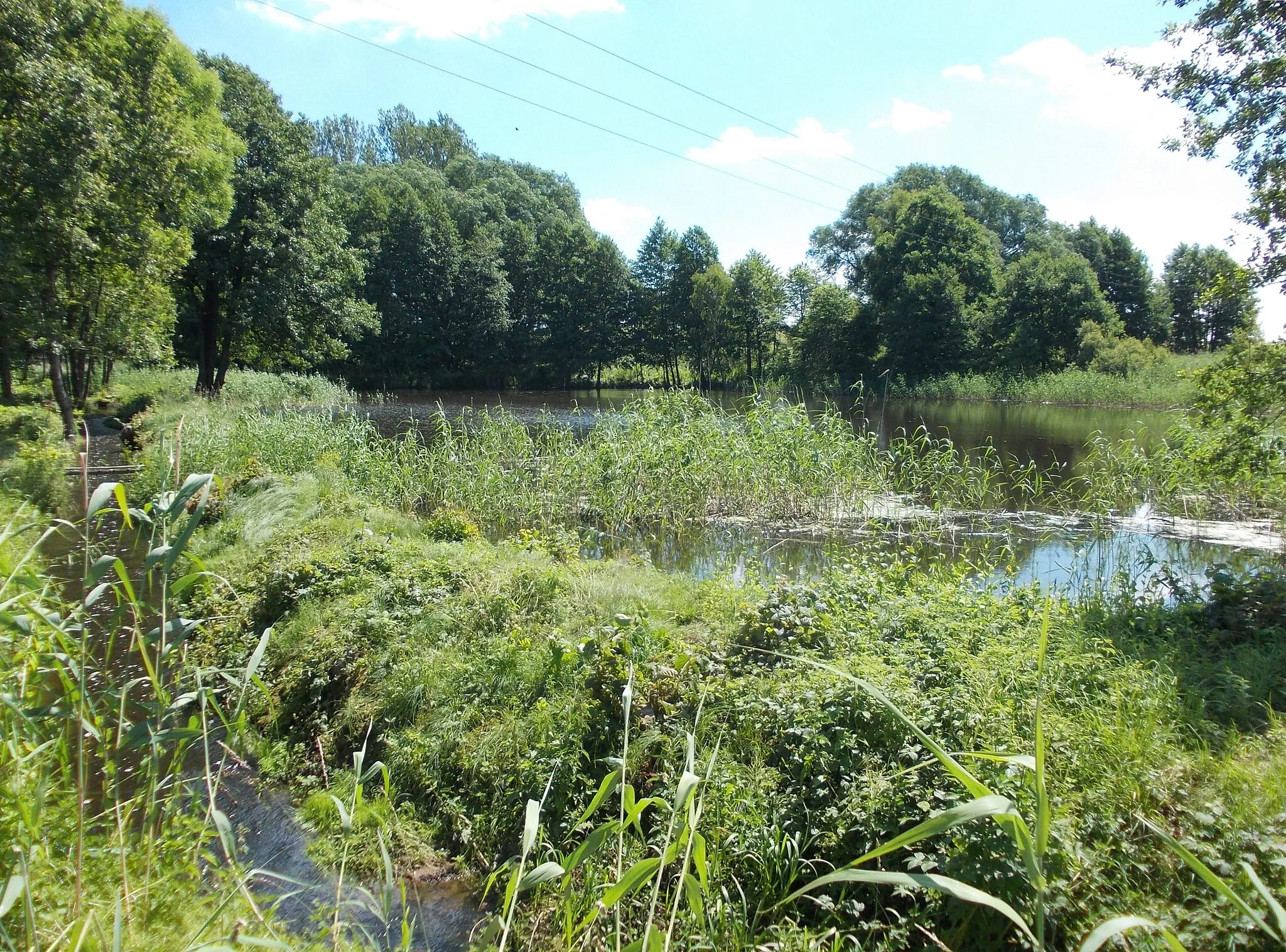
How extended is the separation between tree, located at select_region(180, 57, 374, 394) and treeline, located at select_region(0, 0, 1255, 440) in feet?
0.33

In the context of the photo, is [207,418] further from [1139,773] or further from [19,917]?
[1139,773]

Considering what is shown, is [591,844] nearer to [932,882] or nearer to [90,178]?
[932,882]

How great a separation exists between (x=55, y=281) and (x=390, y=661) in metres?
16.3

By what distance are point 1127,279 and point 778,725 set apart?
2059 inches

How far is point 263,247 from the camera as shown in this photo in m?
27.2

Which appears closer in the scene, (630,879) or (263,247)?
(630,879)

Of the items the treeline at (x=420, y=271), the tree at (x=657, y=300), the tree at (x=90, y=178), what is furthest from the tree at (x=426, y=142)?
the tree at (x=90, y=178)

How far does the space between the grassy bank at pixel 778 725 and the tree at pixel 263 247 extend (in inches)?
951

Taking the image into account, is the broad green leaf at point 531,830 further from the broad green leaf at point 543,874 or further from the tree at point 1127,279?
the tree at point 1127,279

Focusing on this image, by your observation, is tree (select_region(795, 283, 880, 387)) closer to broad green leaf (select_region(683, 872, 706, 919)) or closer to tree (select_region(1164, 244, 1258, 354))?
tree (select_region(1164, 244, 1258, 354))

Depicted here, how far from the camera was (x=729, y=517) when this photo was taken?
36.7 feet

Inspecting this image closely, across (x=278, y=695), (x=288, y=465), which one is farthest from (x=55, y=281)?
(x=278, y=695)

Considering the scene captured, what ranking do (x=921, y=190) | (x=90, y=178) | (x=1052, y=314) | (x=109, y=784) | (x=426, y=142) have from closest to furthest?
(x=109, y=784), (x=90, y=178), (x=1052, y=314), (x=921, y=190), (x=426, y=142)

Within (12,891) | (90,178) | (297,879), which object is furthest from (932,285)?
(12,891)
